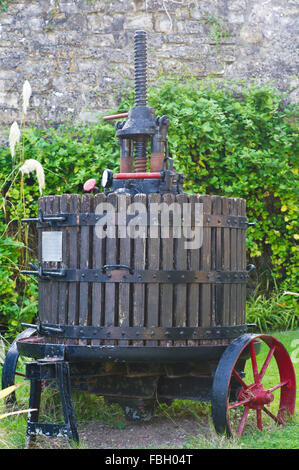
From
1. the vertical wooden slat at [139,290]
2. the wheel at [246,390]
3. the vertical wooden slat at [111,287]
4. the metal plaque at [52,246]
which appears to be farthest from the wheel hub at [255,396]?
the metal plaque at [52,246]

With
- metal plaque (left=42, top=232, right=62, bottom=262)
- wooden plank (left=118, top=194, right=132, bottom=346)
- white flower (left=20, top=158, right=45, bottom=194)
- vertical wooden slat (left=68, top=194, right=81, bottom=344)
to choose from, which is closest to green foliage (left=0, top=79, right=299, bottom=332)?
white flower (left=20, top=158, right=45, bottom=194)

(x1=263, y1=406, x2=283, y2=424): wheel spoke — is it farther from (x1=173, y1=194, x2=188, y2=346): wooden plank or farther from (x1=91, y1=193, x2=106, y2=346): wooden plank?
(x1=91, y1=193, x2=106, y2=346): wooden plank

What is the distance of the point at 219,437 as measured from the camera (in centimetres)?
352

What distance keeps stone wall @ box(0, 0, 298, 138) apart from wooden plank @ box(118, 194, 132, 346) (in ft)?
10.6

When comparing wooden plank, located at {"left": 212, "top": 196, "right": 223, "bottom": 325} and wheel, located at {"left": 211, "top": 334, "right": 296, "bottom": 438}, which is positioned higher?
wooden plank, located at {"left": 212, "top": 196, "right": 223, "bottom": 325}

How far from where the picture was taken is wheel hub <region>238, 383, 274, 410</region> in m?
3.81

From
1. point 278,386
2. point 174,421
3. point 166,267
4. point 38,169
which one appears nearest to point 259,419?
point 278,386

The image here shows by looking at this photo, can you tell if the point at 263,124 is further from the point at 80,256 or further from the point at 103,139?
the point at 80,256

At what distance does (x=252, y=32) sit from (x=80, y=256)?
15.2 ft

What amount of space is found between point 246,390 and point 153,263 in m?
0.99

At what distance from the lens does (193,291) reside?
3650mm

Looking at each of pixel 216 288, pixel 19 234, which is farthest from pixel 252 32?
pixel 216 288

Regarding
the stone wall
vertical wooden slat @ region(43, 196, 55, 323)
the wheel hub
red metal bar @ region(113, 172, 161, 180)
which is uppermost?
the stone wall

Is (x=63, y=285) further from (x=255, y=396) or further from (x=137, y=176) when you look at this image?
(x=255, y=396)
